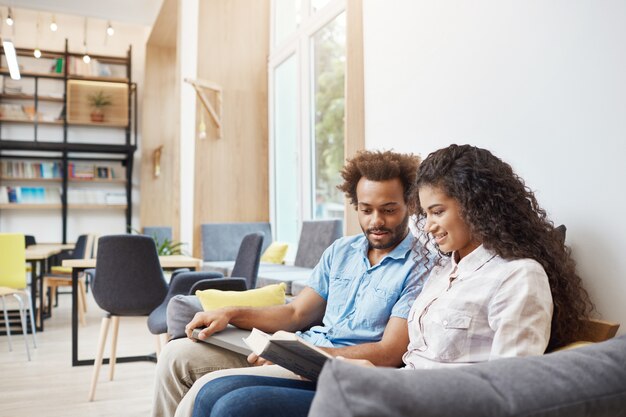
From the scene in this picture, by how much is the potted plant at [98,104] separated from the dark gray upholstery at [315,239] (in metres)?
5.34

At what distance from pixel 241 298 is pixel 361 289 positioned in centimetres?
53

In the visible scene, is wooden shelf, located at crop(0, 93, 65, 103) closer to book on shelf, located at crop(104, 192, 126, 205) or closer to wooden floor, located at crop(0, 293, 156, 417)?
book on shelf, located at crop(104, 192, 126, 205)

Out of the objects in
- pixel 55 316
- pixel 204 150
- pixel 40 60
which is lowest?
pixel 55 316

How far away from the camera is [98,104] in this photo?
9117 millimetres

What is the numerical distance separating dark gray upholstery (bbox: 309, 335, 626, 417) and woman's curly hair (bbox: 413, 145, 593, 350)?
16.4 inches

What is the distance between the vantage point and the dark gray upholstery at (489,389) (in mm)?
778

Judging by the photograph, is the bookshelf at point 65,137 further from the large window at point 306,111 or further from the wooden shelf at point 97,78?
the large window at point 306,111

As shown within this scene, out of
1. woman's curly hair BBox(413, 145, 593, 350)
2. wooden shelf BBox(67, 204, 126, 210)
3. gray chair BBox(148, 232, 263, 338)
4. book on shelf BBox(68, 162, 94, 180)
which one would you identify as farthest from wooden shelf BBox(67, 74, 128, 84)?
woman's curly hair BBox(413, 145, 593, 350)

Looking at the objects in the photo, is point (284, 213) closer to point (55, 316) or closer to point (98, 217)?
point (55, 316)

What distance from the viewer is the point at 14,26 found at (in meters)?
9.01

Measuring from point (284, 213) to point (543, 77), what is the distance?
178 inches

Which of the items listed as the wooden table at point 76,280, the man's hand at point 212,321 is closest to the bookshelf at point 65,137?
the wooden table at point 76,280

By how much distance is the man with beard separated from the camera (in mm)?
1806

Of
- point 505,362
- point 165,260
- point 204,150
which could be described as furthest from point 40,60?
point 505,362
